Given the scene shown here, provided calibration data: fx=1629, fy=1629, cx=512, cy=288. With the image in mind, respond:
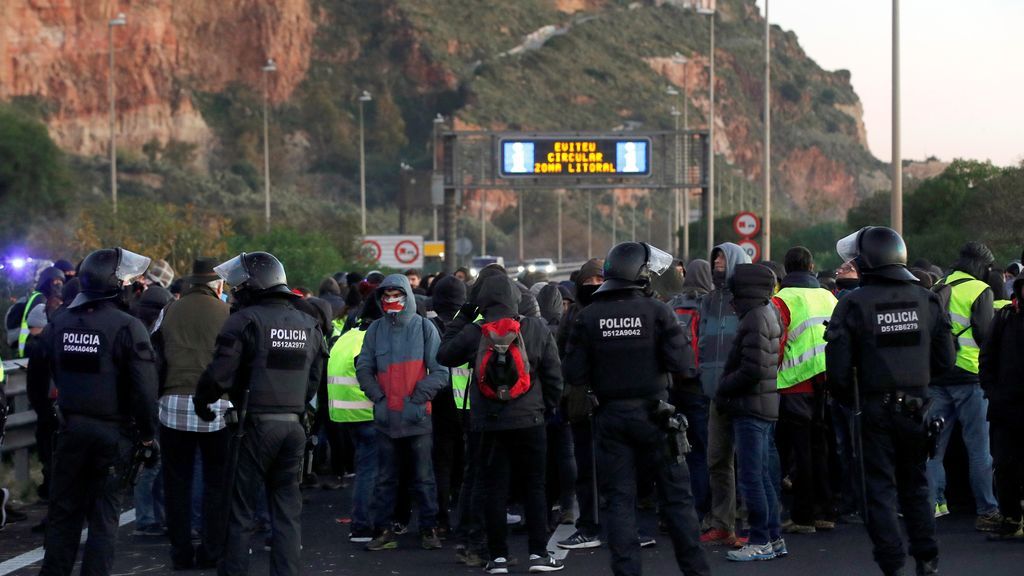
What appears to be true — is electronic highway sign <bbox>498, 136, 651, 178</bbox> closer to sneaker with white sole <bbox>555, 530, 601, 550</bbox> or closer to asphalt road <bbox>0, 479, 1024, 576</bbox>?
asphalt road <bbox>0, 479, 1024, 576</bbox>

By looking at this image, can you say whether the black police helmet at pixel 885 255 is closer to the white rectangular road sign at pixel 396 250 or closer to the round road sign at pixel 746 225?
the round road sign at pixel 746 225

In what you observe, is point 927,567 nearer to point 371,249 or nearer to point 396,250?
point 396,250

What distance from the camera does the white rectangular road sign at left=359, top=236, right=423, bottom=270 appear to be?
38656mm

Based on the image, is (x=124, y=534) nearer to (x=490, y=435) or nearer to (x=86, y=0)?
(x=490, y=435)

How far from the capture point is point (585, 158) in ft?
139

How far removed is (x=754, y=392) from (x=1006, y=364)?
65.3 inches

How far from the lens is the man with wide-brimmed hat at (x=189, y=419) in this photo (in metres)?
9.95

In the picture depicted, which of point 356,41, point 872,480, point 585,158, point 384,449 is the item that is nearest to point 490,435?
point 384,449

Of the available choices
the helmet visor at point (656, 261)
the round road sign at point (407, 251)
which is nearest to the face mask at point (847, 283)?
the helmet visor at point (656, 261)

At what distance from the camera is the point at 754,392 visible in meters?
10.1

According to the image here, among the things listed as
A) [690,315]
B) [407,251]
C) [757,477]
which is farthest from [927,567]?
[407,251]

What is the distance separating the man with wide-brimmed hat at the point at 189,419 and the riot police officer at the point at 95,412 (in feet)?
3.54

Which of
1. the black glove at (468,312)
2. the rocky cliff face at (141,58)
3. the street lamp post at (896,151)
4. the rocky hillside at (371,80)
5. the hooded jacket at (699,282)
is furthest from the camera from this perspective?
the rocky hillside at (371,80)

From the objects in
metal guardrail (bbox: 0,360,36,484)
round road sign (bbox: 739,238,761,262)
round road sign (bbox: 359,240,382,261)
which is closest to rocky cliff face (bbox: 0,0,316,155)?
round road sign (bbox: 359,240,382,261)
